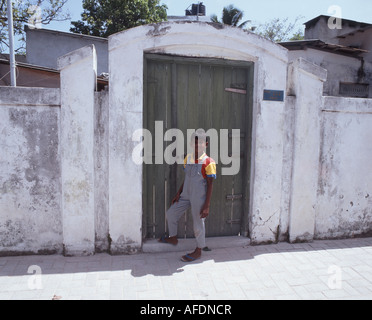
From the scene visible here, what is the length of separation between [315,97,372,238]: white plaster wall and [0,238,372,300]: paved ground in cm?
66

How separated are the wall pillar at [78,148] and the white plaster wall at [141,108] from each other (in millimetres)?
291

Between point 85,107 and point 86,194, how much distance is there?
1.20 m

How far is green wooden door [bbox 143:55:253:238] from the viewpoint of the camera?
4562 millimetres

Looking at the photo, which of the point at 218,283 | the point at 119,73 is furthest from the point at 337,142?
the point at 119,73

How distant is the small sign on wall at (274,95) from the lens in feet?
15.5

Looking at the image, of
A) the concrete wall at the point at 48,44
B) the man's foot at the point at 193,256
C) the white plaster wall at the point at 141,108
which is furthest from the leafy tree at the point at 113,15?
the man's foot at the point at 193,256

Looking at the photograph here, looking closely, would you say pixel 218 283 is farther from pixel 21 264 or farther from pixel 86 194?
pixel 21 264

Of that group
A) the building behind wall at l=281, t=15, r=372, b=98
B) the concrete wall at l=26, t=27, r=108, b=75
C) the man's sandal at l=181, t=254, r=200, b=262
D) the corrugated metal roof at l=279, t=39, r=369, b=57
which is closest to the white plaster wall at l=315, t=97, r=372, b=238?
the man's sandal at l=181, t=254, r=200, b=262

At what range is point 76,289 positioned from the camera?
3533 millimetres

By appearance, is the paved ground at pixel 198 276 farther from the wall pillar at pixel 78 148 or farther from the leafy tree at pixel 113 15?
the leafy tree at pixel 113 15

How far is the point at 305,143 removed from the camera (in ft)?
Result: 16.2

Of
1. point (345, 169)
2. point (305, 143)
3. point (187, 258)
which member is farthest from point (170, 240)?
point (345, 169)

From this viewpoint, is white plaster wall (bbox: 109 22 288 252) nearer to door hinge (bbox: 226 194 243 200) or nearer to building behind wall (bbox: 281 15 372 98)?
door hinge (bbox: 226 194 243 200)
